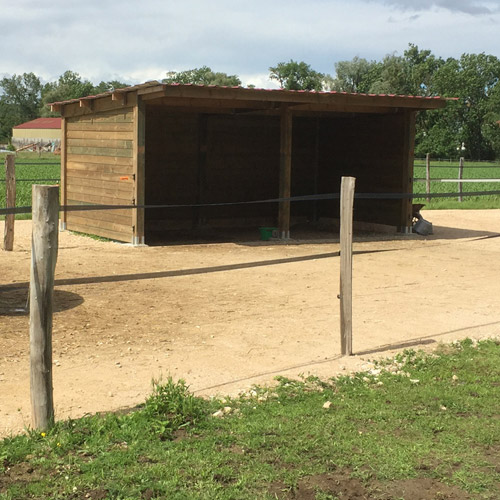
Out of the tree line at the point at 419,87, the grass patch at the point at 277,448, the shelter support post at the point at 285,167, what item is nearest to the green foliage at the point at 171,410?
the grass patch at the point at 277,448

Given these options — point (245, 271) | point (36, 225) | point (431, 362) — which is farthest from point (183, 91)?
point (36, 225)

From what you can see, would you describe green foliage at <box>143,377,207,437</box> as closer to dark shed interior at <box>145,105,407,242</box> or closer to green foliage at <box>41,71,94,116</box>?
dark shed interior at <box>145,105,407,242</box>

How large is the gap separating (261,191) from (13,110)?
4096 inches

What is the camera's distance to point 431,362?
5996mm

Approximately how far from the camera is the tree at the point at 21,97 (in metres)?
114

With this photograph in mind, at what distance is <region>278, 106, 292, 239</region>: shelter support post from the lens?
14.5 meters

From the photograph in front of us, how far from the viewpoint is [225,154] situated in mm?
17391

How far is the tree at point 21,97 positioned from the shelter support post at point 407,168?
101 meters

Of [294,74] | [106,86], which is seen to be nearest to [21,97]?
[106,86]

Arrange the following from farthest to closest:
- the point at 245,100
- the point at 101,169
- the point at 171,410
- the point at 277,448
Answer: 1. the point at 101,169
2. the point at 245,100
3. the point at 171,410
4. the point at 277,448

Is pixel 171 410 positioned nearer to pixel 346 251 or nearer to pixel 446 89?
pixel 346 251

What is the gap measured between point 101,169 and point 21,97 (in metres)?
117

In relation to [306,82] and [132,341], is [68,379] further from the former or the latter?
[306,82]

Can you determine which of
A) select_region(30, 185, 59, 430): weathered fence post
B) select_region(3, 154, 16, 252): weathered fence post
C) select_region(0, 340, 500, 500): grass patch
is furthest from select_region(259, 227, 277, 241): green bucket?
select_region(30, 185, 59, 430): weathered fence post
